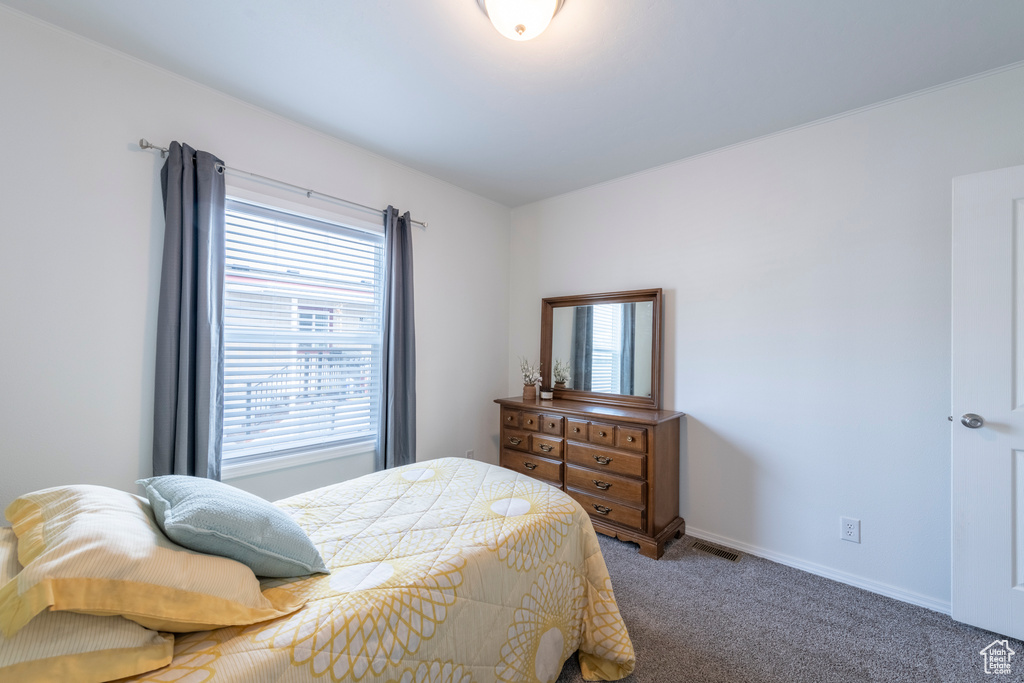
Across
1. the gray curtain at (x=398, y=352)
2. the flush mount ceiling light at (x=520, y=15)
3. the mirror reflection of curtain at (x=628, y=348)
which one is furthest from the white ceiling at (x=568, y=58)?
the mirror reflection of curtain at (x=628, y=348)

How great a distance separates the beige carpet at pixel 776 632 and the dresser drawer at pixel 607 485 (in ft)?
1.25

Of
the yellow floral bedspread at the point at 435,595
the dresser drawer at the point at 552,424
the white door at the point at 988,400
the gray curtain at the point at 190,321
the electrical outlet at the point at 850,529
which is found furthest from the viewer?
the dresser drawer at the point at 552,424

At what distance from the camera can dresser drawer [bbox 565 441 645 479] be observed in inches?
106

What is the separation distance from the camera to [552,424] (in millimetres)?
3115

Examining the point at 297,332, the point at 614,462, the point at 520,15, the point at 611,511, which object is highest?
the point at 520,15

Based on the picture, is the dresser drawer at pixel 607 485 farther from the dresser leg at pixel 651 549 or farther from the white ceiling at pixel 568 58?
the white ceiling at pixel 568 58

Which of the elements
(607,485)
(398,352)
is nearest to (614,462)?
(607,485)

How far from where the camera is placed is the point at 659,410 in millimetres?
3041

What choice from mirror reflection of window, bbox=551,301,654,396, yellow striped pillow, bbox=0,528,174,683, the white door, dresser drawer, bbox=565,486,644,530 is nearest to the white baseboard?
the white door

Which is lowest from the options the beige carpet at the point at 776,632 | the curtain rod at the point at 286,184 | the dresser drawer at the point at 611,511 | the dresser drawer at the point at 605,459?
the beige carpet at the point at 776,632

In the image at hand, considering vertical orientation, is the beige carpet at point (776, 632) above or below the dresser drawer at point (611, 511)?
below

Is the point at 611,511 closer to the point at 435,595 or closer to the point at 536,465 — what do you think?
the point at 536,465

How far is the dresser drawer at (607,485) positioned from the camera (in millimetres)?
2678

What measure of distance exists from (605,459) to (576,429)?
0.95 feet
